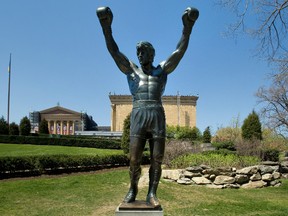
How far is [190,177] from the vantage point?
13.8m

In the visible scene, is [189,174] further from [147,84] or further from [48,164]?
[147,84]

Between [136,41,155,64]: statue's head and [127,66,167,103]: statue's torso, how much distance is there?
0.16 meters

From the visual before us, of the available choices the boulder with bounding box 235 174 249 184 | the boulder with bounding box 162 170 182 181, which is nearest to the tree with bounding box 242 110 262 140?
the boulder with bounding box 235 174 249 184

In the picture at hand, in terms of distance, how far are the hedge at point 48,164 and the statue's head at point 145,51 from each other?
11.2 metres

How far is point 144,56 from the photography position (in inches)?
182

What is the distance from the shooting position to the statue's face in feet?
15.2

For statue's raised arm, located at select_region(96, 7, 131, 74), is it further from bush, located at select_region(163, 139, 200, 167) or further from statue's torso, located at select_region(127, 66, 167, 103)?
bush, located at select_region(163, 139, 200, 167)

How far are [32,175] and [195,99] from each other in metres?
52.6

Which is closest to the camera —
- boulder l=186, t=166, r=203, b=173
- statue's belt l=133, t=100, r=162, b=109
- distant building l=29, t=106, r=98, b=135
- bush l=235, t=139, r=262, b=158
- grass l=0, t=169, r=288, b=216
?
statue's belt l=133, t=100, r=162, b=109

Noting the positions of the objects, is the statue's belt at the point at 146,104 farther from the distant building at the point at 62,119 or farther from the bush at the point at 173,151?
the distant building at the point at 62,119

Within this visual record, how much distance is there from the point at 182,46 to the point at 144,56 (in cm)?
58

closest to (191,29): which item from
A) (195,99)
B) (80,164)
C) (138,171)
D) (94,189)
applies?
(138,171)

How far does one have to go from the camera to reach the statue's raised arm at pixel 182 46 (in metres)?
4.68

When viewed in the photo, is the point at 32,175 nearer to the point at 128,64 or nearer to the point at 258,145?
the point at 128,64
